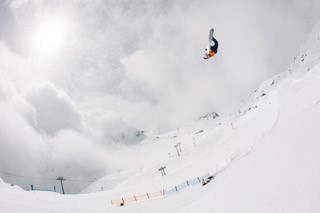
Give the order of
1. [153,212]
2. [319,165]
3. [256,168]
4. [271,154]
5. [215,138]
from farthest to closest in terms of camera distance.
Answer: [215,138] → [153,212] → [271,154] → [256,168] → [319,165]

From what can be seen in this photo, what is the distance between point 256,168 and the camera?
16656 millimetres

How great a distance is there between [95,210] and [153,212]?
1199cm

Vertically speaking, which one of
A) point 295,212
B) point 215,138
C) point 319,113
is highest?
point 215,138

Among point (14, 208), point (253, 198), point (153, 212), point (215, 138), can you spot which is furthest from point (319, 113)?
point (215, 138)

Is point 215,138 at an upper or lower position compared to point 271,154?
upper

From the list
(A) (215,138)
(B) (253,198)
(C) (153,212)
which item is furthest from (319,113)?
(A) (215,138)

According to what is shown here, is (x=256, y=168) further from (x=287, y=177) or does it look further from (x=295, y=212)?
(x=295, y=212)

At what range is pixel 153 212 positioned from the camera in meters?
26.5

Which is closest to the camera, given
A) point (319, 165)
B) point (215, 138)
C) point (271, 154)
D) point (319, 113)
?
point (319, 165)

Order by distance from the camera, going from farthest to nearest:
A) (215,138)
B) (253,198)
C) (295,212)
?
(215,138) < (253,198) < (295,212)

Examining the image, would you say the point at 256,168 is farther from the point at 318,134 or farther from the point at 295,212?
the point at 295,212

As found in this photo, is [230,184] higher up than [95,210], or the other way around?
[95,210]

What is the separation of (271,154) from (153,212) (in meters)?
12.9

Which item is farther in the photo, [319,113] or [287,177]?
[319,113]
